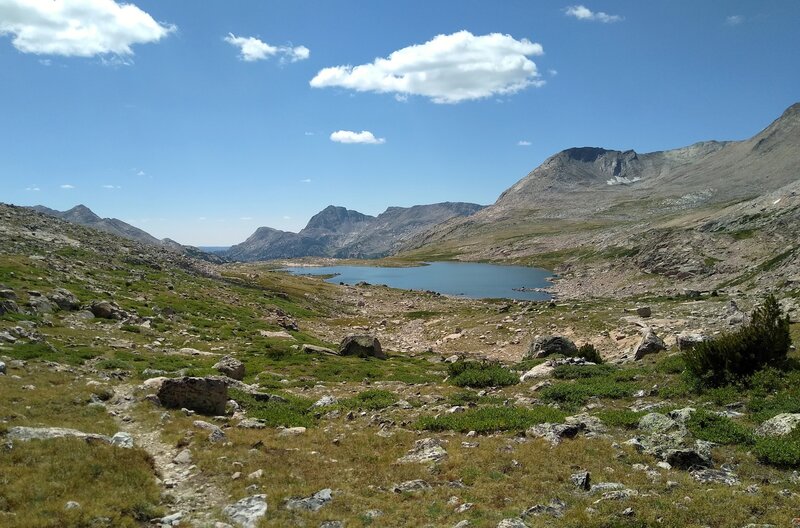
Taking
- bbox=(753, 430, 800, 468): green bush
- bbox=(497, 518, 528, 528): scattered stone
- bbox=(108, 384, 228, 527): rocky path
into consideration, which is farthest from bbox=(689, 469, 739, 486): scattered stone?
bbox=(108, 384, 228, 527): rocky path

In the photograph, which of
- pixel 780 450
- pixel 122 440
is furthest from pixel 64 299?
pixel 780 450

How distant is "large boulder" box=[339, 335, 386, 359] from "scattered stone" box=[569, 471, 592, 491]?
25047mm

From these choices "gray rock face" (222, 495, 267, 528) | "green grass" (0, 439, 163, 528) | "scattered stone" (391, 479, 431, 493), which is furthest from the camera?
"scattered stone" (391, 479, 431, 493)

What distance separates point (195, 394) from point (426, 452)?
9480mm

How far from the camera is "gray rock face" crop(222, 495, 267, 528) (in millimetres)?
10242

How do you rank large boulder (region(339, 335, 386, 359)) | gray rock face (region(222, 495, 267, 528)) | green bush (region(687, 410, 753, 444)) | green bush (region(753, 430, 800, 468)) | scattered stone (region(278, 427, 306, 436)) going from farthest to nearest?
large boulder (region(339, 335, 386, 359))
scattered stone (region(278, 427, 306, 436))
green bush (region(687, 410, 753, 444))
green bush (region(753, 430, 800, 468))
gray rock face (region(222, 495, 267, 528))

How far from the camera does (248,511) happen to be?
34.9 feet

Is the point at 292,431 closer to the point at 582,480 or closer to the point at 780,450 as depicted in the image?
the point at 582,480

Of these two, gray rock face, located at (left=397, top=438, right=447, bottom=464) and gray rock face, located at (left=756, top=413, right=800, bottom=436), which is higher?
gray rock face, located at (left=756, top=413, right=800, bottom=436)

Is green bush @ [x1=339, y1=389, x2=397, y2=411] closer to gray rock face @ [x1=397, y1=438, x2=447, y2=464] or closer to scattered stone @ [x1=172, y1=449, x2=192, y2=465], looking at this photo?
gray rock face @ [x1=397, y1=438, x2=447, y2=464]

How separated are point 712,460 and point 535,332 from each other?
33.7 meters

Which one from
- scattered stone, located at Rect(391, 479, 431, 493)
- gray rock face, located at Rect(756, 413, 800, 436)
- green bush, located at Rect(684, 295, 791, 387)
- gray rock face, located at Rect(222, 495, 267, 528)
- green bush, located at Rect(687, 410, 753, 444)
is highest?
green bush, located at Rect(684, 295, 791, 387)

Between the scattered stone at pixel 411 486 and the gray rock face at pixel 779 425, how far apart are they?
9606 mm

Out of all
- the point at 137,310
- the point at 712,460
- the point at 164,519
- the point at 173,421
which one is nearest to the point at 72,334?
the point at 137,310
